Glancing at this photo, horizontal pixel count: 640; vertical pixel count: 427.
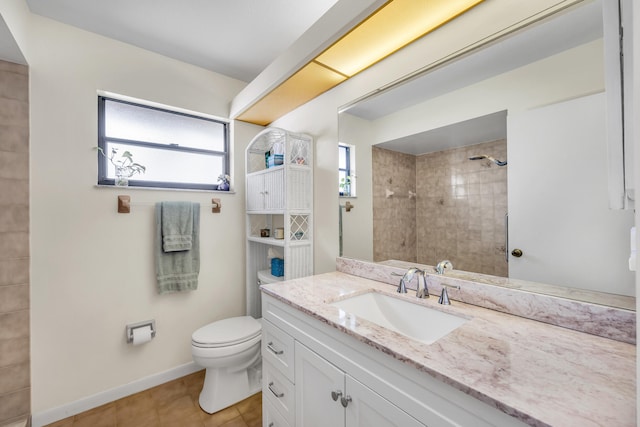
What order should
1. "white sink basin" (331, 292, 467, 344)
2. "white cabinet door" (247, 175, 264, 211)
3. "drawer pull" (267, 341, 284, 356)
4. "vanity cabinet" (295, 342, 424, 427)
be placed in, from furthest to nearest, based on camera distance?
"white cabinet door" (247, 175, 264, 211) < "drawer pull" (267, 341, 284, 356) < "white sink basin" (331, 292, 467, 344) < "vanity cabinet" (295, 342, 424, 427)

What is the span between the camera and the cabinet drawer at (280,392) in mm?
1173

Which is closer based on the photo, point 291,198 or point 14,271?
point 14,271

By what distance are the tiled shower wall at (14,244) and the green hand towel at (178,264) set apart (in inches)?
26.2

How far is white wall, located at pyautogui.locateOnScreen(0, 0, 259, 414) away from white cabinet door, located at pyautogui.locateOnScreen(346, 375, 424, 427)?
5.52 ft

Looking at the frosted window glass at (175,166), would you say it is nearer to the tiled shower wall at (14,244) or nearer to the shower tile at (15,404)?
the tiled shower wall at (14,244)

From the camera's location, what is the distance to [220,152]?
238cm

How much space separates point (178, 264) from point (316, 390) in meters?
1.48

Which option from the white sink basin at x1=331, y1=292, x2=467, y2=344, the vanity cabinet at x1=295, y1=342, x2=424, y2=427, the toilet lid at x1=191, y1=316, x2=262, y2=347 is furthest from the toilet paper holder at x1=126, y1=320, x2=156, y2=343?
the white sink basin at x1=331, y1=292, x2=467, y2=344

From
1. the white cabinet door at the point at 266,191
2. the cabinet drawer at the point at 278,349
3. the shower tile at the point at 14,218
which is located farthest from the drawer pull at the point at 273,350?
the shower tile at the point at 14,218

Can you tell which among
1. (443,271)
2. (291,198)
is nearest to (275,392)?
(443,271)

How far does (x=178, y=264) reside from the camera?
6.61 feet

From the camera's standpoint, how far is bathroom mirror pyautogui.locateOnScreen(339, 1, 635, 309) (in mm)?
842

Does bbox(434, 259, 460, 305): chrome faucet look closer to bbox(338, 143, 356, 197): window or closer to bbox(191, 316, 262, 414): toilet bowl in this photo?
bbox(338, 143, 356, 197): window

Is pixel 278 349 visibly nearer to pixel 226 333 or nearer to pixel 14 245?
pixel 226 333
